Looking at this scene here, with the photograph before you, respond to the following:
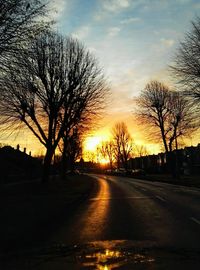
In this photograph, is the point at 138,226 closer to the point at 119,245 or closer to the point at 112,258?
the point at 119,245

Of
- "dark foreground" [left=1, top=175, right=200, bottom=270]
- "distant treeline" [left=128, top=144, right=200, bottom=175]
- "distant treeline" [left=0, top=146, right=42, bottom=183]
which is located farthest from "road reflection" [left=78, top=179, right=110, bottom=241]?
"distant treeline" [left=128, top=144, right=200, bottom=175]

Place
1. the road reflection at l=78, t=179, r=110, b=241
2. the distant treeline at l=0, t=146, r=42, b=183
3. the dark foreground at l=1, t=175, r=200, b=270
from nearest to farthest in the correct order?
the dark foreground at l=1, t=175, r=200, b=270, the road reflection at l=78, t=179, r=110, b=241, the distant treeline at l=0, t=146, r=42, b=183

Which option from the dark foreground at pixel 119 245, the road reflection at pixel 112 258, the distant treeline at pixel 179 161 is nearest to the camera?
the road reflection at pixel 112 258

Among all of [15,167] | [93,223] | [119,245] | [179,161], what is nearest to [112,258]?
[119,245]

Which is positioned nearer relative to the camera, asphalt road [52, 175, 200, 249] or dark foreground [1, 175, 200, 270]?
dark foreground [1, 175, 200, 270]

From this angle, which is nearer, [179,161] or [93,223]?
[93,223]

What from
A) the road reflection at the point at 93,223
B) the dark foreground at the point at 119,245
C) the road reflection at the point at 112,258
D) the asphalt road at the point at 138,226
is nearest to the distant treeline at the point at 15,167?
the road reflection at the point at 93,223

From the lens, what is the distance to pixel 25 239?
10.3 m

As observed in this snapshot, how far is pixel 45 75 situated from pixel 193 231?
24744 millimetres

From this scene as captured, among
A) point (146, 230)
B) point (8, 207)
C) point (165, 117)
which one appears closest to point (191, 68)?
point (8, 207)

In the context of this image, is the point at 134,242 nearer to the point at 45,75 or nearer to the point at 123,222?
the point at 123,222

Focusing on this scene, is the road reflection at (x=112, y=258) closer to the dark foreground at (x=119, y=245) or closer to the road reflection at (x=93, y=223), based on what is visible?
the dark foreground at (x=119, y=245)

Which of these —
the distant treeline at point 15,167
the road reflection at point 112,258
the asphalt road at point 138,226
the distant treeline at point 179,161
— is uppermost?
the distant treeline at point 179,161

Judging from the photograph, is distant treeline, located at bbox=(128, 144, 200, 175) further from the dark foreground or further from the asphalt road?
the dark foreground
